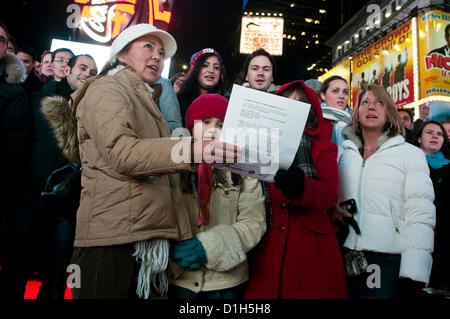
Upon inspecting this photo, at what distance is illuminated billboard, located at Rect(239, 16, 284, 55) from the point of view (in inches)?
753

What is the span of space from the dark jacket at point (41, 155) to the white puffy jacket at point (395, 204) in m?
2.81

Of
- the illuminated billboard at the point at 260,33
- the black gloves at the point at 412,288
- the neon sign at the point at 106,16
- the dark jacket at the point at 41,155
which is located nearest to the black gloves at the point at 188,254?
the black gloves at the point at 412,288

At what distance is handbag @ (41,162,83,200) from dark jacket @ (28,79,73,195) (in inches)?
53.7

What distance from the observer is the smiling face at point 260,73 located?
11.7ft

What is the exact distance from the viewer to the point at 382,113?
100 inches

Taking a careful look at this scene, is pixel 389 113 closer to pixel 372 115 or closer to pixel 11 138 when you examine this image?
pixel 372 115

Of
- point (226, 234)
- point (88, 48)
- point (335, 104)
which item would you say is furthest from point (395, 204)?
point (88, 48)

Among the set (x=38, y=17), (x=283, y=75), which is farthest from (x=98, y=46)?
(x=283, y=75)

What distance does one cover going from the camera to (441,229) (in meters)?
3.58

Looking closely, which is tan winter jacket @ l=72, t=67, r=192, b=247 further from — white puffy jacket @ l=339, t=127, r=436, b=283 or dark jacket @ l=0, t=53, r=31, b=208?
dark jacket @ l=0, t=53, r=31, b=208

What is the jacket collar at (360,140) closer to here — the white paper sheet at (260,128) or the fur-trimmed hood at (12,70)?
the white paper sheet at (260,128)

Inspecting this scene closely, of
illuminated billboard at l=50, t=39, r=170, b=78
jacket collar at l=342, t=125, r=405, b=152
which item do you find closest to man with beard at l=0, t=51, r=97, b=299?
jacket collar at l=342, t=125, r=405, b=152
